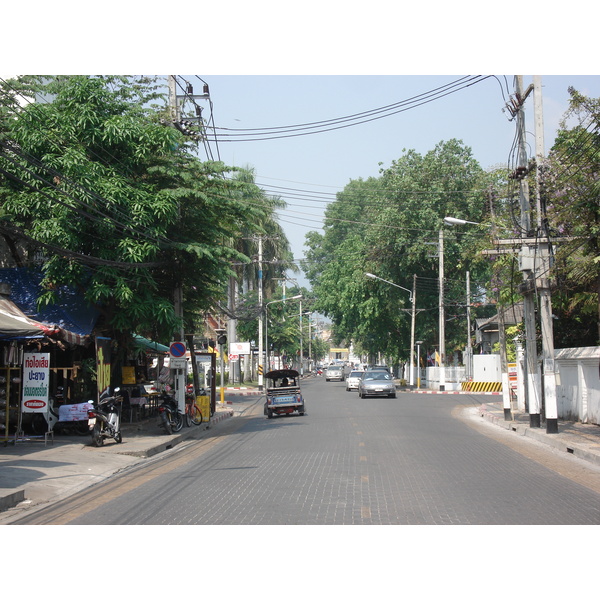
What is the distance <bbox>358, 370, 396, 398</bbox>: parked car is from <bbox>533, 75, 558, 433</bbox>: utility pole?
2052 centimetres

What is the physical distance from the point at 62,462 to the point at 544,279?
13094 mm

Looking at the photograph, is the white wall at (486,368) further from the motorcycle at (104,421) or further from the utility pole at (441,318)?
the motorcycle at (104,421)

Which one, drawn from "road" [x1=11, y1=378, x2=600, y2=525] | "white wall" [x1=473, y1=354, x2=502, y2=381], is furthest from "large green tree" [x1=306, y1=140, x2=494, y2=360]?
"road" [x1=11, y1=378, x2=600, y2=525]

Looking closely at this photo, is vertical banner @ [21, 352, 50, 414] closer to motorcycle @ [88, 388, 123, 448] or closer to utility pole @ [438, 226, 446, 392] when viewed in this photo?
motorcycle @ [88, 388, 123, 448]

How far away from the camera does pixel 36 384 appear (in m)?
16.7

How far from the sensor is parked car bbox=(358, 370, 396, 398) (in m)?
39.3

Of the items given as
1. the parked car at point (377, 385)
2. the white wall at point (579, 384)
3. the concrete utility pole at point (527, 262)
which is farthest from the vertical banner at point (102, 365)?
the parked car at point (377, 385)

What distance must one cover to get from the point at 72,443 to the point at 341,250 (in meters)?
44.9

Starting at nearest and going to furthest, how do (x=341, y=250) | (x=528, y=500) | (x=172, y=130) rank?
(x=528, y=500)
(x=172, y=130)
(x=341, y=250)

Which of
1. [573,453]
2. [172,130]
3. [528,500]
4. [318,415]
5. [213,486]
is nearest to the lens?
[528,500]

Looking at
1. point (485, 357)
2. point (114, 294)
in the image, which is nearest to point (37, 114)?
point (114, 294)

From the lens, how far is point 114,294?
1877cm

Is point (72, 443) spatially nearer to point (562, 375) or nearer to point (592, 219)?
point (592, 219)

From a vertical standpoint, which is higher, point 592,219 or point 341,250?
point 341,250
